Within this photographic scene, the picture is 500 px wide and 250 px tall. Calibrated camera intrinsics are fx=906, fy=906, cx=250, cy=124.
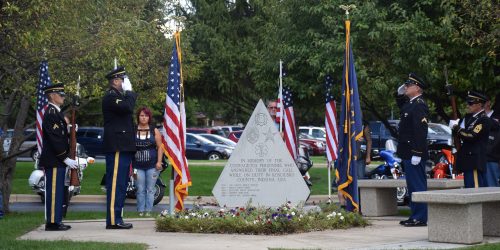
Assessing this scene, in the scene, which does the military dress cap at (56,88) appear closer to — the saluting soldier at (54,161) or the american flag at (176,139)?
the saluting soldier at (54,161)

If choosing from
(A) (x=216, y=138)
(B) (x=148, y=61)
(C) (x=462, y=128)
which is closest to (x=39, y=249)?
(C) (x=462, y=128)

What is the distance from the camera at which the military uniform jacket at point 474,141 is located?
12.6m

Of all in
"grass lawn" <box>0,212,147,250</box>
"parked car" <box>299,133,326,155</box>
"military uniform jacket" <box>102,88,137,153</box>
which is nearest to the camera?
"grass lawn" <box>0,212,147,250</box>

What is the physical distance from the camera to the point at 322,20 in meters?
18.6

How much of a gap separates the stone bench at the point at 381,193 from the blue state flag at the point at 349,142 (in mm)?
1289

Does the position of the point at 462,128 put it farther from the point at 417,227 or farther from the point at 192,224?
the point at 192,224

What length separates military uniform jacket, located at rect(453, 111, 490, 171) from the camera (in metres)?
12.6

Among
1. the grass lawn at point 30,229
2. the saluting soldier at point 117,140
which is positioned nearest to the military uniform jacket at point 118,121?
the saluting soldier at point 117,140

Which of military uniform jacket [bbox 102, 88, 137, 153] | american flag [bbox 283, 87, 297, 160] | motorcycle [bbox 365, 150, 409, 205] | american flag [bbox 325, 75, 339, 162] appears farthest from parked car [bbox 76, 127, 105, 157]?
military uniform jacket [bbox 102, 88, 137, 153]

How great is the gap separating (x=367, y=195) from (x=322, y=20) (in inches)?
197

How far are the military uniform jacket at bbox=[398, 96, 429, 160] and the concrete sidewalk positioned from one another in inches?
41.7

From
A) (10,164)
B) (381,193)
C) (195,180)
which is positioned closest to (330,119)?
(381,193)

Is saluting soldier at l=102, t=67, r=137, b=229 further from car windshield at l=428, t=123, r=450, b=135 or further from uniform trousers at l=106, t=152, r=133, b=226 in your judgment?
car windshield at l=428, t=123, r=450, b=135

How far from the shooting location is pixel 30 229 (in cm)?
1274
